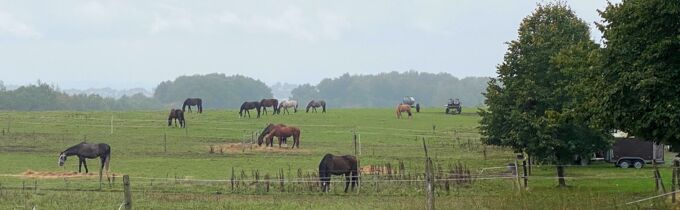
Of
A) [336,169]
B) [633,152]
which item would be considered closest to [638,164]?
[633,152]

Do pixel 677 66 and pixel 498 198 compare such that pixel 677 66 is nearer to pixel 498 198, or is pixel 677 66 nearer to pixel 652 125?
pixel 652 125

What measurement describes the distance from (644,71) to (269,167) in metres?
19.3

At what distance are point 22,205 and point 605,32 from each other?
58.3 feet

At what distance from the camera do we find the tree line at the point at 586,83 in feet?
66.3

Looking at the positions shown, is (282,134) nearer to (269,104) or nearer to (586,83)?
(269,104)

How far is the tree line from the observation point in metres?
20.2

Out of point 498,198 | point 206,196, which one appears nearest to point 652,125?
point 498,198

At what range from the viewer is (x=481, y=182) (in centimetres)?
3025

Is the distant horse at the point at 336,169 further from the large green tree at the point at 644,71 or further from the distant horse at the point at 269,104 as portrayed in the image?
the distant horse at the point at 269,104

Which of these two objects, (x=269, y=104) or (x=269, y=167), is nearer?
(x=269, y=167)

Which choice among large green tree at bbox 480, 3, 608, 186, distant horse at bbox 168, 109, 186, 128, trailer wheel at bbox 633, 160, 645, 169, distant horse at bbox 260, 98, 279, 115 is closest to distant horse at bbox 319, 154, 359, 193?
large green tree at bbox 480, 3, 608, 186

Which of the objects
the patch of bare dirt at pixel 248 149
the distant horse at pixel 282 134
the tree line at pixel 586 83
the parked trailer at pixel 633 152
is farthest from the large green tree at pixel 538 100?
the distant horse at pixel 282 134

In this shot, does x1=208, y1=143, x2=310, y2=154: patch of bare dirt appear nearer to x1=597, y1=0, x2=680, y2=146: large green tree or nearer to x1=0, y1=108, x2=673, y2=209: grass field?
x1=0, y1=108, x2=673, y2=209: grass field

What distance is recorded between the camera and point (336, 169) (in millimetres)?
29391
